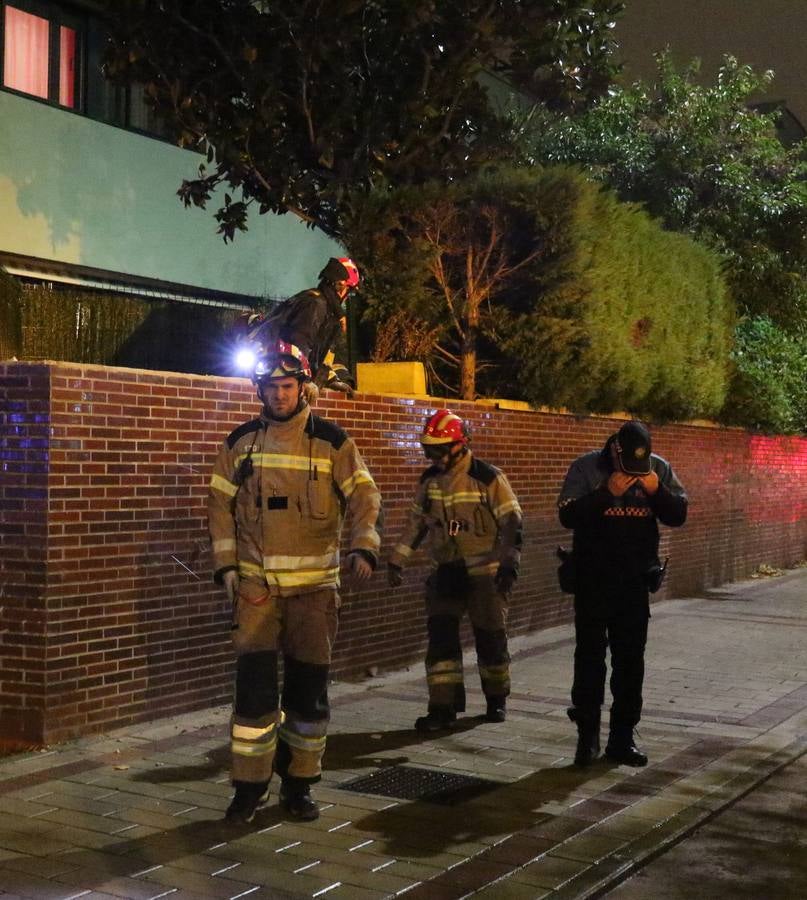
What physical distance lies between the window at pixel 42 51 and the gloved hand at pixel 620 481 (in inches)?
342

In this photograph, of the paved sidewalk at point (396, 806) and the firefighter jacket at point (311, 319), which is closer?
the paved sidewalk at point (396, 806)

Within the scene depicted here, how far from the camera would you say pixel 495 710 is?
8188 millimetres

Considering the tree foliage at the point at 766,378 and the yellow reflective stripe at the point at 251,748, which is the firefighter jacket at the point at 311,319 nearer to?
the yellow reflective stripe at the point at 251,748

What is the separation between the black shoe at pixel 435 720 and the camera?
25.5 feet

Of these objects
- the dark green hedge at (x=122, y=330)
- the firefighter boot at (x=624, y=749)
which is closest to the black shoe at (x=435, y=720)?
the firefighter boot at (x=624, y=749)

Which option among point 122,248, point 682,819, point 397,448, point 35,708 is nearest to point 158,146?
point 122,248

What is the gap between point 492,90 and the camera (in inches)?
906

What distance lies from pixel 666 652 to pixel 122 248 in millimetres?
6919

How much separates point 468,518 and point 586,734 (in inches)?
61.3

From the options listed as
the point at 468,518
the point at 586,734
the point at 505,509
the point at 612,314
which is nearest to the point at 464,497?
the point at 468,518

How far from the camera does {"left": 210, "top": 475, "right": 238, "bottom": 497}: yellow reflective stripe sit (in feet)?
19.4

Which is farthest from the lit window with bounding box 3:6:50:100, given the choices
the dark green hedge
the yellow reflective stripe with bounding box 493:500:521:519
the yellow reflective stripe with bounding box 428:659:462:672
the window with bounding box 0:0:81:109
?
the yellow reflective stripe with bounding box 428:659:462:672

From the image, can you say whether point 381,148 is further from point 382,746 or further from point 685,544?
point 685,544

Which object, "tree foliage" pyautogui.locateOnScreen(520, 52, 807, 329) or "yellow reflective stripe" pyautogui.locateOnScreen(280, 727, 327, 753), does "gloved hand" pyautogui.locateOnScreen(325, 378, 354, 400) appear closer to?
"yellow reflective stripe" pyautogui.locateOnScreen(280, 727, 327, 753)
